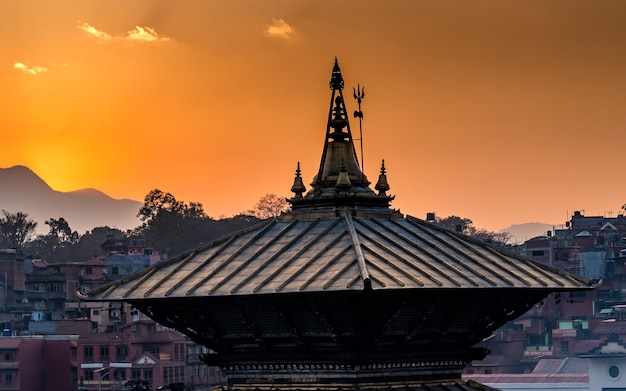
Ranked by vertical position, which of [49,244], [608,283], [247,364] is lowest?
[247,364]

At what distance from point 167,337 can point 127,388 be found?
19.1 feet

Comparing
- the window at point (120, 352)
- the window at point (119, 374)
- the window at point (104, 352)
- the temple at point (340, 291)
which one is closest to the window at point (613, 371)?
the window at point (119, 374)

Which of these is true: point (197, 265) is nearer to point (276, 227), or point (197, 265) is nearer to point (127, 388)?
point (276, 227)

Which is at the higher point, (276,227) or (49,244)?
(49,244)

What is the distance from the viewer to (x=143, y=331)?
94438mm

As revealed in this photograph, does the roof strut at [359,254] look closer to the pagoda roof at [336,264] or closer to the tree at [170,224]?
the pagoda roof at [336,264]

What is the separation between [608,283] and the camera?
121 m

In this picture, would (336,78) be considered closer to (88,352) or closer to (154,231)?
(88,352)

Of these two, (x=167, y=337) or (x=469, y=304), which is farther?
(x=167, y=337)

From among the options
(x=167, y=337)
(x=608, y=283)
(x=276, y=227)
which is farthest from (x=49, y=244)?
(x=276, y=227)

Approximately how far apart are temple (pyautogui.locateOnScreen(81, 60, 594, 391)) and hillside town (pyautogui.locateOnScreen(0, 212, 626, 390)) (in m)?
58.8

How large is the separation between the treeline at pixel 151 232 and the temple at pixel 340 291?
13222 centimetres

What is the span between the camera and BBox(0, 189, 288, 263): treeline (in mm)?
Answer: 160250

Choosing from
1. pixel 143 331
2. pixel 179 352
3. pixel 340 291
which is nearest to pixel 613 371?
pixel 179 352
